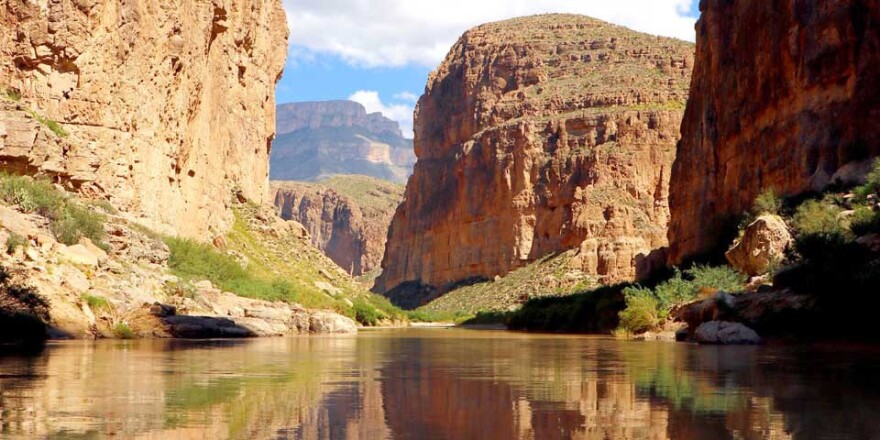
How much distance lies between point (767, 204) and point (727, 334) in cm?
1396

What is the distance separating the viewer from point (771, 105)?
138ft

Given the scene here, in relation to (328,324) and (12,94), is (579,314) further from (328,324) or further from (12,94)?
(12,94)

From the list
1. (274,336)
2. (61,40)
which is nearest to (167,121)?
(61,40)

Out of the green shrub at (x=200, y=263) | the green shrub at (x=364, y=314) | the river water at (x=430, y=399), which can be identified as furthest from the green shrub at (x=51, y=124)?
the green shrub at (x=364, y=314)

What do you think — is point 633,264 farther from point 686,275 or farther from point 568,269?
point 686,275

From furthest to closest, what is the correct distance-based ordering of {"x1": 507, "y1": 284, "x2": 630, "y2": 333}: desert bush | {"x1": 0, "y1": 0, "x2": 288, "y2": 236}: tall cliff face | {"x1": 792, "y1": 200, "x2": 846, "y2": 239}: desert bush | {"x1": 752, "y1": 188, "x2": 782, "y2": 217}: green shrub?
{"x1": 507, "y1": 284, "x2": 630, "y2": 333}: desert bush
{"x1": 752, "y1": 188, "x2": 782, "y2": 217}: green shrub
{"x1": 0, "y1": 0, "x2": 288, "y2": 236}: tall cliff face
{"x1": 792, "y1": 200, "x2": 846, "y2": 239}: desert bush

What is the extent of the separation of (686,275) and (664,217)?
178ft

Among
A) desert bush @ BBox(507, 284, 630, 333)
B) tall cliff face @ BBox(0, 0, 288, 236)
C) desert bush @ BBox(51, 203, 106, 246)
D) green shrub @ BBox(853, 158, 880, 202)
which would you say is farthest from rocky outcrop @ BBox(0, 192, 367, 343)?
green shrub @ BBox(853, 158, 880, 202)

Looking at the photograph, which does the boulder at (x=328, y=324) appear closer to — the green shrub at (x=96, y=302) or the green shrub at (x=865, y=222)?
the green shrub at (x=96, y=302)

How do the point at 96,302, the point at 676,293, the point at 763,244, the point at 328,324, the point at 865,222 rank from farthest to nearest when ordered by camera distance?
1. the point at 328,324
2. the point at 676,293
3. the point at 763,244
4. the point at 865,222
5. the point at 96,302

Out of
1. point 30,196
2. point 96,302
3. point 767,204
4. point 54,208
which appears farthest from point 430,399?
point 767,204

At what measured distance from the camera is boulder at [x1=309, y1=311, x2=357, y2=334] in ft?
131

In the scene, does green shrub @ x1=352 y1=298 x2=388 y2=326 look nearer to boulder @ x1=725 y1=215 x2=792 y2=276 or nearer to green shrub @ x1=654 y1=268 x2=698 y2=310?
green shrub @ x1=654 y1=268 x2=698 y2=310

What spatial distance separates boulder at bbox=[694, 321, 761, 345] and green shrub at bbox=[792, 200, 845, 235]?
18.5 feet
